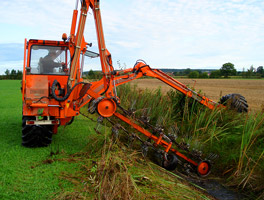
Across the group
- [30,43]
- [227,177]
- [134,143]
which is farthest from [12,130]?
[227,177]

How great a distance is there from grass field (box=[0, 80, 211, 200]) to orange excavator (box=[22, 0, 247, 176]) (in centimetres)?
48

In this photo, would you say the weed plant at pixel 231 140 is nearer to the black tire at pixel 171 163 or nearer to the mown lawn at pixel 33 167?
the black tire at pixel 171 163

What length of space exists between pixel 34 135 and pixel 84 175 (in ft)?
6.93

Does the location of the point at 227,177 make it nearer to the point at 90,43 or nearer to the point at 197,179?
the point at 197,179

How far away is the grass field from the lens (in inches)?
132

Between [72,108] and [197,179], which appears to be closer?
[197,179]

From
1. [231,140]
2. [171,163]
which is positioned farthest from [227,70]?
[171,163]

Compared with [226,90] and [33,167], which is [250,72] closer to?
[226,90]

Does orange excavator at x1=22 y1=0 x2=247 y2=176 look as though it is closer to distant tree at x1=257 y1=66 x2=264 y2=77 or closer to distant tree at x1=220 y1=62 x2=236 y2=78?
distant tree at x1=257 y1=66 x2=264 y2=77

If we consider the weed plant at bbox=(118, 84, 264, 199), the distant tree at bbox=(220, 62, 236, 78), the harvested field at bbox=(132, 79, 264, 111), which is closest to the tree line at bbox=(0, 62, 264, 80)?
the distant tree at bbox=(220, 62, 236, 78)

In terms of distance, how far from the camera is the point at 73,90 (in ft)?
17.3

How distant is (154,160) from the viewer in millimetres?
5418

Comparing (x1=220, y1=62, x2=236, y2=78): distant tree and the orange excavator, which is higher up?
(x1=220, y1=62, x2=236, y2=78): distant tree

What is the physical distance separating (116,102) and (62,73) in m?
2.14
